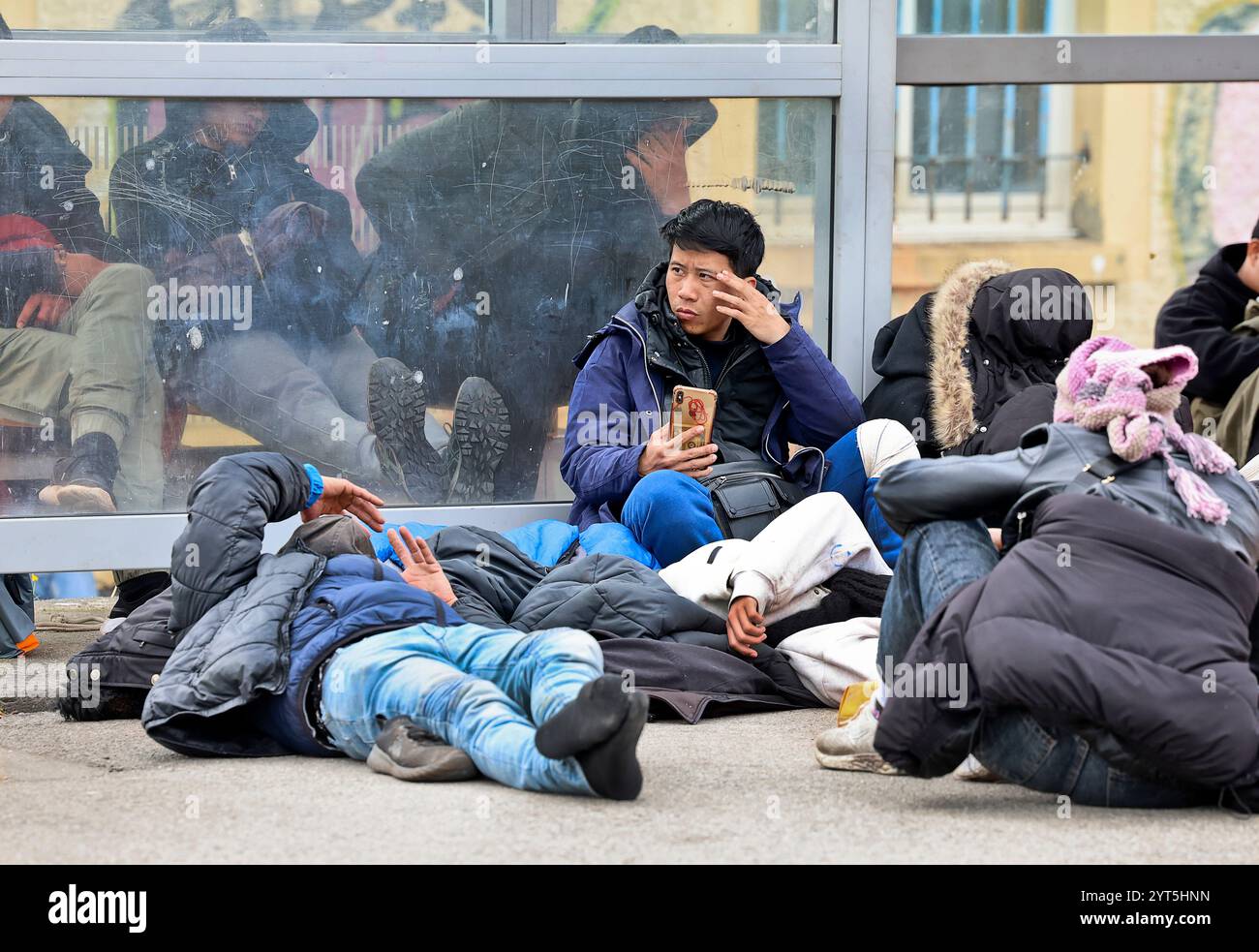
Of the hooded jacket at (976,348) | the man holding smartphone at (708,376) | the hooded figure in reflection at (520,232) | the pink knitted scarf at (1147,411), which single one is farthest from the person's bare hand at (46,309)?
the pink knitted scarf at (1147,411)

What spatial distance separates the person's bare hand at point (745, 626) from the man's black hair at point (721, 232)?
145 cm

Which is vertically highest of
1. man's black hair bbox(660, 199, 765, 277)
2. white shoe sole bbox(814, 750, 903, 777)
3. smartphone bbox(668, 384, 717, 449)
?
man's black hair bbox(660, 199, 765, 277)

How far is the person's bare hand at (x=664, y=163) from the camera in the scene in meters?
5.65

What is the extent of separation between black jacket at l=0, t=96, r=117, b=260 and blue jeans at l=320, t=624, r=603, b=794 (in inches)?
100

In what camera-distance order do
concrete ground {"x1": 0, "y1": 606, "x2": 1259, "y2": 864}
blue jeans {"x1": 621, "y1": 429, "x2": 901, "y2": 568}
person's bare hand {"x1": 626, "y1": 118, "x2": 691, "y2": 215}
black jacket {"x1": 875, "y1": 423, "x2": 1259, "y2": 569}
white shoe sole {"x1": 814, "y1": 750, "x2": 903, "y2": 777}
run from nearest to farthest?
concrete ground {"x1": 0, "y1": 606, "x2": 1259, "y2": 864}, black jacket {"x1": 875, "y1": 423, "x2": 1259, "y2": 569}, white shoe sole {"x1": 814, "y1": 750, "x2": 903, "y2": 777}, blue jeans {"x1": 621, "y1": 429, "x2": 901, "y2": 568}, person's bare hand {"x1": 626, "y1": 118, "x2": 691, "y2": 215}

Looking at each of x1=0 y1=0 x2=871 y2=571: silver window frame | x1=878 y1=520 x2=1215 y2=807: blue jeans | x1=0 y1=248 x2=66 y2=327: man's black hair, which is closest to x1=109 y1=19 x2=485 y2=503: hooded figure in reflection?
x1=0 y1=0 x2=871 y2=571: silver window frame

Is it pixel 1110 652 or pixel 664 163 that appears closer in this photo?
pixel 1110 652

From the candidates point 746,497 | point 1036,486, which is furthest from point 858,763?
point 746,497

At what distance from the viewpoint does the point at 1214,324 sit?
217 inches

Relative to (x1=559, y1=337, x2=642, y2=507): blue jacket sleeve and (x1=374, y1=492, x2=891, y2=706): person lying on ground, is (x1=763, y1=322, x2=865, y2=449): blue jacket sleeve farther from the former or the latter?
(x1=374, y1=492, x2=891, y2=706): person lying on ground

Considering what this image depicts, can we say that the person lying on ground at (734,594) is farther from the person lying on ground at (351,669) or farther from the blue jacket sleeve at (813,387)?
the blue jacket sleeve at (813,387)

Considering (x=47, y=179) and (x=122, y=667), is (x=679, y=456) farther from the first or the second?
(x=47, y=179)

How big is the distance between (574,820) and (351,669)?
0.77 meters

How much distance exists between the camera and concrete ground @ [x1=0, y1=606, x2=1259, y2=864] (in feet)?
9.04
